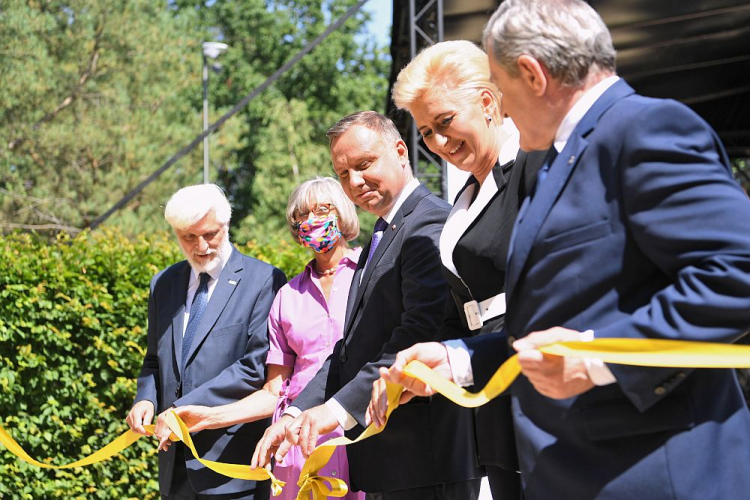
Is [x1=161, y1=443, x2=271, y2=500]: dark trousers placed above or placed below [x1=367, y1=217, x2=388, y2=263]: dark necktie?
below

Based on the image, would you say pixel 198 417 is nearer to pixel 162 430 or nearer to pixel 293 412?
pixel 162 430

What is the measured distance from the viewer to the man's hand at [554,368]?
5.49ft

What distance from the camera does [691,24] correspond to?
345 inches

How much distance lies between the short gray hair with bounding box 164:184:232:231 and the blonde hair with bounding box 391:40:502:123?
5.47 feet

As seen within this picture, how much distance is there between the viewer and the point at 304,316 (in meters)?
3.84

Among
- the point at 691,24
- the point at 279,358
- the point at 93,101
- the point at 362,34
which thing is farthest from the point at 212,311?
the point at 362,34

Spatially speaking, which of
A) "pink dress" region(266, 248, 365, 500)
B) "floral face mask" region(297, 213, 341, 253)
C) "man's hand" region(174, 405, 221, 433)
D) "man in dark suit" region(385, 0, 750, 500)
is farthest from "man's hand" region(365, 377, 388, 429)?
"floral face mask" region(297, 213, 341, 253)

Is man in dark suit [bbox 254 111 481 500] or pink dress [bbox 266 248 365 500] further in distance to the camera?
pink dress [bbox 266 248 365 500]

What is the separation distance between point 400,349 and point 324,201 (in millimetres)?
Result: 1357

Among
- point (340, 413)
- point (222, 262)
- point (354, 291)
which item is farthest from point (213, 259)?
point (340, 413)

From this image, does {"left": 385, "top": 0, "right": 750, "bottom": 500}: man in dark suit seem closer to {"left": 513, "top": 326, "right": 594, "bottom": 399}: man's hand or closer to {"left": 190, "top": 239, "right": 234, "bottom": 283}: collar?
{"left": 513, "top": 326, "right": 594, "bottom": 399}: man's hand

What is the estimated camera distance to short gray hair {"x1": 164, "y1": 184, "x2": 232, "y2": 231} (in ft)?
13.2

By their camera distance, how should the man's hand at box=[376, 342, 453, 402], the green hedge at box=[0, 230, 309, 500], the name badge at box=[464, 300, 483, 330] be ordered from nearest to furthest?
1. the man's hand at box=[376, 342, 453, 402]
2. the name badge at box=[464, 300, 483, 330]
3. the green hedge at box=[0, 230, 309, 500]

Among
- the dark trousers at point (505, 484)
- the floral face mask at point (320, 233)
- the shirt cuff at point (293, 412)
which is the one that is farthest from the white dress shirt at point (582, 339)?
the floral face mask at point (320, 233)
